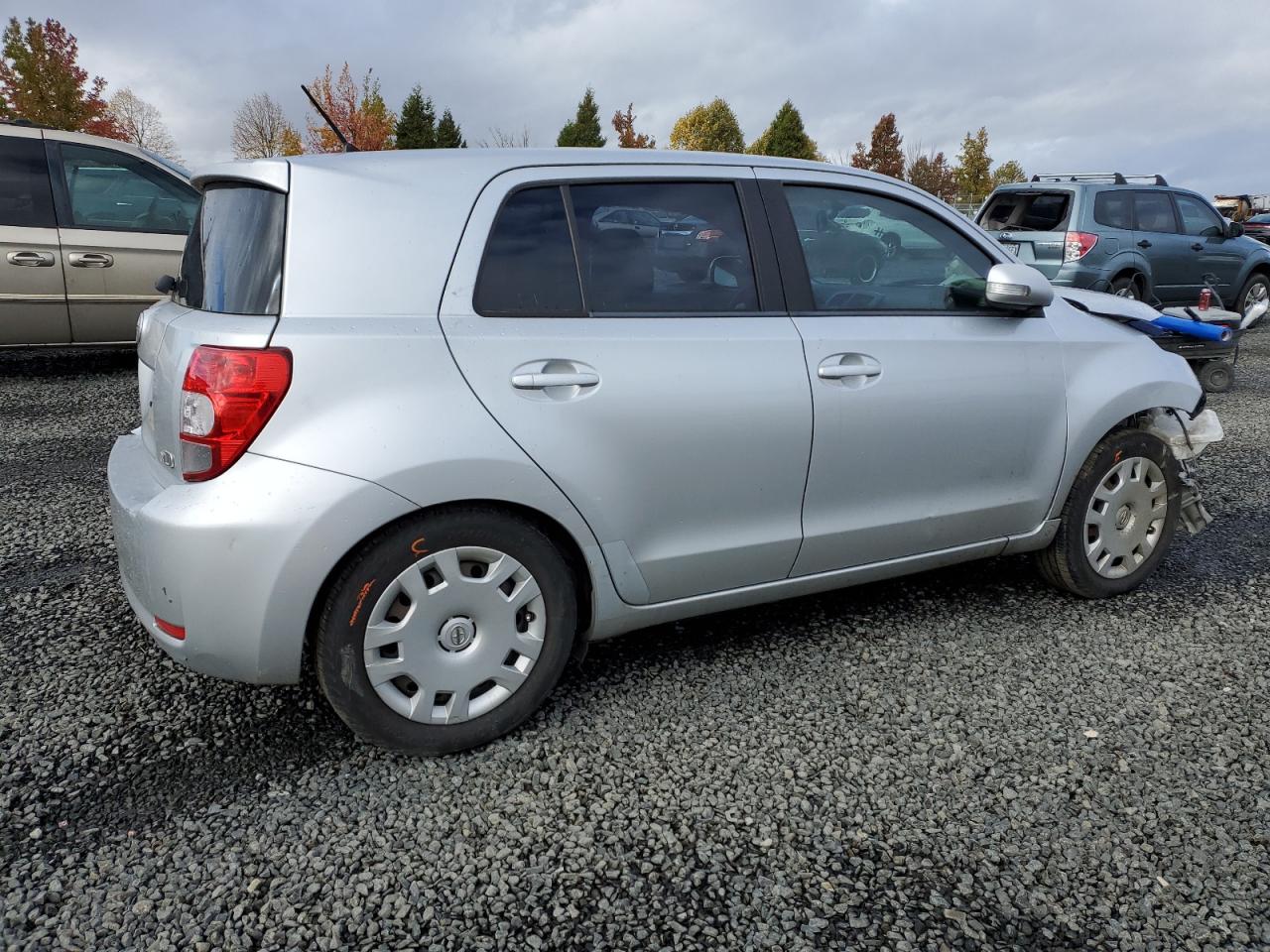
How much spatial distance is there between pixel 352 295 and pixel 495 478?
603mm

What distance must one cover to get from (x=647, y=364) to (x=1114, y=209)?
9.71m

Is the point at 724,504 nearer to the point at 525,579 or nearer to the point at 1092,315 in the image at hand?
the point at 525,579

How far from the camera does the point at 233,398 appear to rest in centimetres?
248

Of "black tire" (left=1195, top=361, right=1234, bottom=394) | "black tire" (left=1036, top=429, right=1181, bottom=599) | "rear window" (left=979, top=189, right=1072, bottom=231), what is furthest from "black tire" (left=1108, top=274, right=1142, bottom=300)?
"black tire" (left=1036, top=429, right=1181, bottom=599)

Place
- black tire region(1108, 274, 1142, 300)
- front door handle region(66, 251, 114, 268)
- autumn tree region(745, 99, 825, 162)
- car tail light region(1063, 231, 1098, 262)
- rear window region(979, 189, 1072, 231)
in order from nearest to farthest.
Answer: front door handle region(66, 251, 114, 268) < car tail light region(1063, 231, 1098, 262) < rear window region(979, 189, 1072, 231) < black tire region(1108, 274, 1142, 300) < autumn tree region(745, 99, 825, 162)

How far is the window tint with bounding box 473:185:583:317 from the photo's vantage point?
110 inches

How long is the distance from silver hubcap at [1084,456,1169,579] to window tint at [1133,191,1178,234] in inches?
327

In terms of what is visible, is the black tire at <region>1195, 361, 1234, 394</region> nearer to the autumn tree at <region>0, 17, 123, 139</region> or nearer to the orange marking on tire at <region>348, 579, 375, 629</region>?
the orange marking on tire at <region>348, 579, 375, 629</region>

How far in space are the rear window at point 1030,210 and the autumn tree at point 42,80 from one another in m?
31.2

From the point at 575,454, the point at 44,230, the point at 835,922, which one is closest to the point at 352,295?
the point at 575,454

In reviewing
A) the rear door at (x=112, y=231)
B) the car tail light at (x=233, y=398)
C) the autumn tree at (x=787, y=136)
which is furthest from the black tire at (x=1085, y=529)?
the autumn tree at (x=787, y=136)

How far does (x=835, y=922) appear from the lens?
2.23 metres

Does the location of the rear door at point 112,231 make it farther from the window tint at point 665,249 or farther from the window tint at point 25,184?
the window tint at point 665,249

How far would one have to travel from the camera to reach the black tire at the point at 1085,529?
3852 mm
